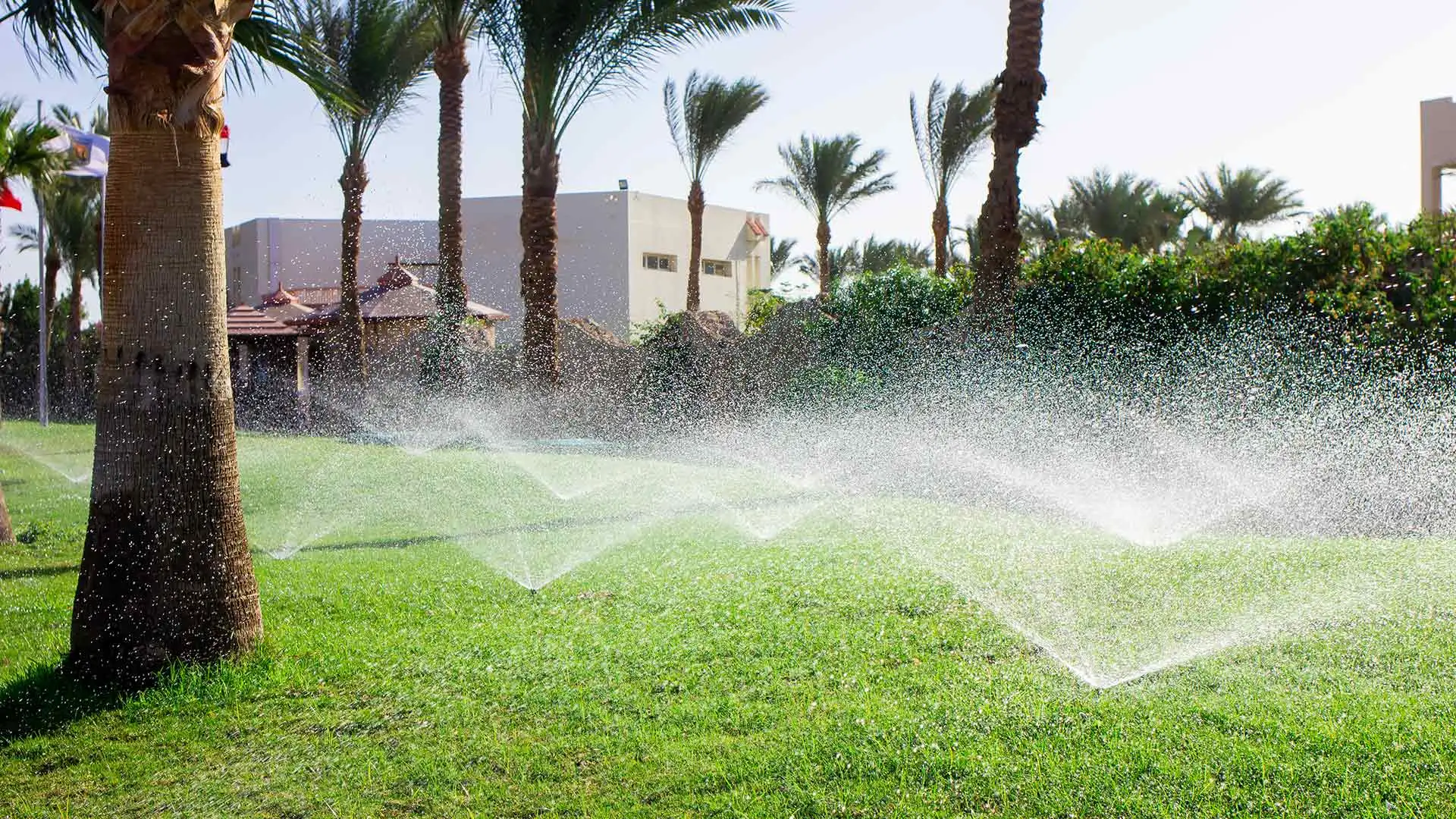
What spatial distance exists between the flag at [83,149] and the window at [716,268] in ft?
86.7

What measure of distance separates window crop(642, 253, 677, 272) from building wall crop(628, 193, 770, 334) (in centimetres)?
14

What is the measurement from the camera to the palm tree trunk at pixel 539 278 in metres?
17.7

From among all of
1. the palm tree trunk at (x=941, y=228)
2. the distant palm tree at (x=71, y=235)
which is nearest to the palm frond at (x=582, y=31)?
the palm tree trunk at (x=941, y=228)

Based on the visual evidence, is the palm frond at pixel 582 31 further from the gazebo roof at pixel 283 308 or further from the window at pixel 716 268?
the window at pixel 716 268

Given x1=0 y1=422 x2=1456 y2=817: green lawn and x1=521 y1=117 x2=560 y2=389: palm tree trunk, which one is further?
x1=521 y1=117 x2=560 y2=389: palm tree trunk

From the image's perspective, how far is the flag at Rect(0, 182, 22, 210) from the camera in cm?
1848

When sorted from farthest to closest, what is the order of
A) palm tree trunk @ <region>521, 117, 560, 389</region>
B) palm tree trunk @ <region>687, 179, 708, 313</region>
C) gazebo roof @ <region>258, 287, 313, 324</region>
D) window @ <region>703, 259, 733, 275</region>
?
1. window @ <region>703, 259, 733, 275</region>
2. palm tree trunk @ <region>687, 179, 708, 313</region>
3. gazebo roof @ <region>258, 287, 313, 324</region>
4. palm tree trunk @ <region>521, 117, 560, 389</region>

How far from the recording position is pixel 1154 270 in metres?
13.9

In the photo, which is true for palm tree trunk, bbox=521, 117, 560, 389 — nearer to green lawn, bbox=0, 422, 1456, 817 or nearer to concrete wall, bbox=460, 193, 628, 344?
green lawn, bbox=0, 422, 1456, 817

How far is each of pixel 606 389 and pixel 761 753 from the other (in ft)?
58.5

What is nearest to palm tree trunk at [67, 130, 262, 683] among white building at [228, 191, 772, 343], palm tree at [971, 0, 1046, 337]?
palm tree at [971, 0, 1046, 337]

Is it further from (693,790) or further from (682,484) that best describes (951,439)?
(693,790)

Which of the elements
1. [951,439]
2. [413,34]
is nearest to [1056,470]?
[951,439]

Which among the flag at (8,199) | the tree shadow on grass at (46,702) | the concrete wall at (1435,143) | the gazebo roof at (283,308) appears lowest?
the tree shadow on grass at (46,702)
